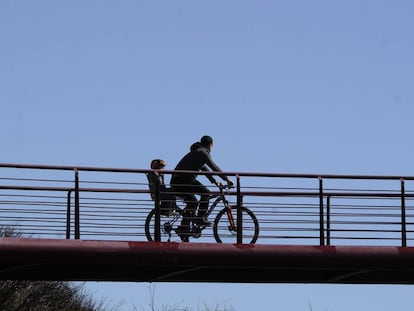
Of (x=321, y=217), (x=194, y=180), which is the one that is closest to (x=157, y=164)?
(x=194, y=180)

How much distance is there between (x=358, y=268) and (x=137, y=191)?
4145 millimetres

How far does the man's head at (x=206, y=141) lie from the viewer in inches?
1025

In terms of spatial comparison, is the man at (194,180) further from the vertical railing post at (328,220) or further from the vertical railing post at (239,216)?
the vertical railing post at (328,220)

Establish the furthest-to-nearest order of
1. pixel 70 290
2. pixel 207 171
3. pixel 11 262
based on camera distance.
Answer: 1. pixel 70 290
2. pixel 207 171
3. pixel 11 262

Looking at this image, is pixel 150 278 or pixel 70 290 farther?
pixel 70 290

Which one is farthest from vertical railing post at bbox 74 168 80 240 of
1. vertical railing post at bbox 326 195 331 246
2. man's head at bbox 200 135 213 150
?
vertical railing post at bbox 326 195 331 246

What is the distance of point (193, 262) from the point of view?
980 inches

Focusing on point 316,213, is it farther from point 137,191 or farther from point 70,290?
point 70,290

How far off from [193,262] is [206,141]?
2.40m

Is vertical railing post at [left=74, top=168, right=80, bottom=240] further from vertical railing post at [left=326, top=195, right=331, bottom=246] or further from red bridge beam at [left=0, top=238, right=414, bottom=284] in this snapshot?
vertical railing post at [left=326, top=195, right=331, bottom=246]

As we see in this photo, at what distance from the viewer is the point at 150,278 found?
26.6 meters

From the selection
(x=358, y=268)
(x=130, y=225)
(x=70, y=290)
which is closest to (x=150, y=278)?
(x=130, y=225)

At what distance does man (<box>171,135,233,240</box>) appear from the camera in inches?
1019

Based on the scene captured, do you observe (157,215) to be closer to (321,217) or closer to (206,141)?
(206,141)
